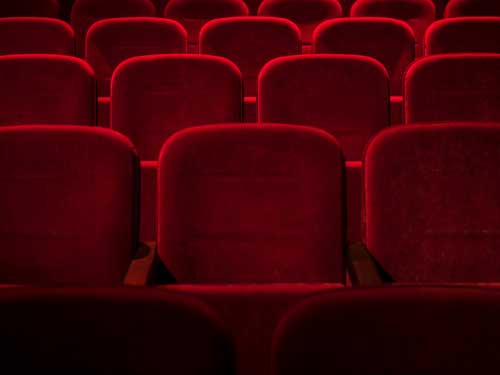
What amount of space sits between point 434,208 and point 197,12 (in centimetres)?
120

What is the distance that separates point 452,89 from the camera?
0.98 metres

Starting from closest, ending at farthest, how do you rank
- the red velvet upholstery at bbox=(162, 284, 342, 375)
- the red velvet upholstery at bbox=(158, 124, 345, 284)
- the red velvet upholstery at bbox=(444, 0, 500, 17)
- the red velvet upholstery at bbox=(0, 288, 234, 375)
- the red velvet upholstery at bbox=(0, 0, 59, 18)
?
the red velvet upholstery at bbox=(0, 288, 234, 375), the red velvet upholstery at bbox=(162, 284, 342, 375), the red velvet upholstery at bbox=(158, 124, 345, 284), the red velvet upholstery at bbox=(444, 0, 500, 17), the red velvet upholstery at bbox=(0, 0, 59, 18)

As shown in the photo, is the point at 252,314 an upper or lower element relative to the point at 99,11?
lower

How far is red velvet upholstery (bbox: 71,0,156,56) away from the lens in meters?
1.67

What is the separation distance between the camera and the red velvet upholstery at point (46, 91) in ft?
3.36

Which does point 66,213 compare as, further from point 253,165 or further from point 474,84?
point 474,84

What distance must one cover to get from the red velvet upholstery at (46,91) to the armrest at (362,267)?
0.56m

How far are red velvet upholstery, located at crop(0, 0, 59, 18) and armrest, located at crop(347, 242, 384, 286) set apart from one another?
141 cm

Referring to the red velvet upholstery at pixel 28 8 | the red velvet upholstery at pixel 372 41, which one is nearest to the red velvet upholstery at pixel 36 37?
the red velvet upholstery at pixel 28 8

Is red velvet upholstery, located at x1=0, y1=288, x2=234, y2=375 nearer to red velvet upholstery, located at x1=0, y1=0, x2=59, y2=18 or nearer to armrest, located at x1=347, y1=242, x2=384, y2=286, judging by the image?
armrest, located at x1=347, y1=242, x2=384, y2=286

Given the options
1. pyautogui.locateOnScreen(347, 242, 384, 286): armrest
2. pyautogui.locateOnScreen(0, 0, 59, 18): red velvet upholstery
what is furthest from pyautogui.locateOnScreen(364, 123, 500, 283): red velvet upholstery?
pyautogui.locateOnScreen(0, 0, 59, 18): red velvet upholstery

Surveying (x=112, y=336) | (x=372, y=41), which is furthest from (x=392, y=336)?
(x=372, y=41)

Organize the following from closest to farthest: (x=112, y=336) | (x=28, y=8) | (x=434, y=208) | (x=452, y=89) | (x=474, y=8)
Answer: (x=112, y=336), (x=434, y=208), (x=452, y=89), (x=474, y=8), (x=28, y=8)

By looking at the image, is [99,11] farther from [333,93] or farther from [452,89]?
[452,89]
